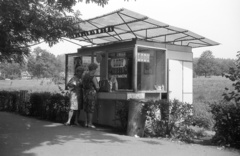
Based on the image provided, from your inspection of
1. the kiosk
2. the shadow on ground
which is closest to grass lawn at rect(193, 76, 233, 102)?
the kiosk

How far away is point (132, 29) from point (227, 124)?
16.9 ft

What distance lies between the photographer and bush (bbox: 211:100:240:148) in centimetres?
622

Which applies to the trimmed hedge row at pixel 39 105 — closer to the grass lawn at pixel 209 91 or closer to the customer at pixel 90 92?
the customer at pixel 90 92

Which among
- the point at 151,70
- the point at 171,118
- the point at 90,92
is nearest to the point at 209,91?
the point at 151,70

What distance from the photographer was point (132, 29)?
996cm

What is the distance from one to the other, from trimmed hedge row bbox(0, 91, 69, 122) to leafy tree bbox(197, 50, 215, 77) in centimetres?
3546

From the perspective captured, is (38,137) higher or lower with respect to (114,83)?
lower

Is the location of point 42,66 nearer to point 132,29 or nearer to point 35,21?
point 132,29

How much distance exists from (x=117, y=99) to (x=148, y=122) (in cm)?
137

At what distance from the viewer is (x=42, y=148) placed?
19.0 ft

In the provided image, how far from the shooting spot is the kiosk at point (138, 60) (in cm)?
846

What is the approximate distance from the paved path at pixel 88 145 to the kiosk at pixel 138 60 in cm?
148

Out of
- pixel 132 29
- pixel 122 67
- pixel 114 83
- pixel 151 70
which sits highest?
pixel 132 29

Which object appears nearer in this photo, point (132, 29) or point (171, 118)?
point (171, 118)
